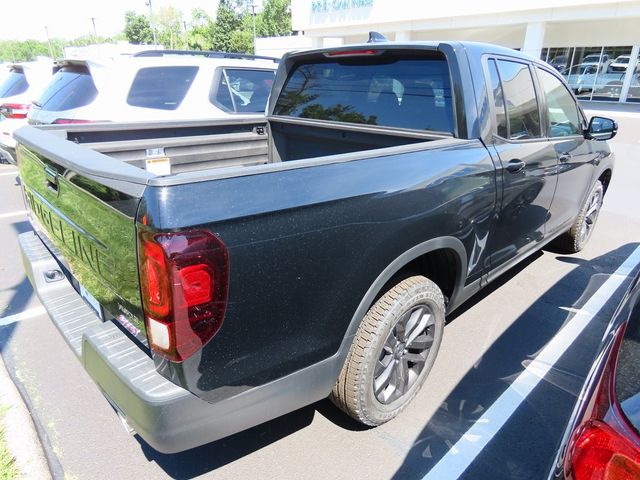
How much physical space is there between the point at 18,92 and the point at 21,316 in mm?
6281

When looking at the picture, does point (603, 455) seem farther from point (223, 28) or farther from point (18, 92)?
point (223, 28)

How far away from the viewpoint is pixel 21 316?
11.7 ft

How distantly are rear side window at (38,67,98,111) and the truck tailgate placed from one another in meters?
2.82

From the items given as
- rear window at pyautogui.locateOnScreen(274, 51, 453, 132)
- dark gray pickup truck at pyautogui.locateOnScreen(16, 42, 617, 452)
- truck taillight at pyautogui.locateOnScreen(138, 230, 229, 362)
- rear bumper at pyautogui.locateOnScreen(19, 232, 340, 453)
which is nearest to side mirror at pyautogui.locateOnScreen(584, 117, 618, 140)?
dark gray pickup truck at pyautogui.locateOnScreen(16, 42, 617, 452)

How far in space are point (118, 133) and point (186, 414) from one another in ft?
7.18

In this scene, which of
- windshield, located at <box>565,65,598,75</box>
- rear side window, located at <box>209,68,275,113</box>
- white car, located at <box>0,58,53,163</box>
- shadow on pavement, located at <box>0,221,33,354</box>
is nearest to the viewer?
shadow on pavement, located at <box>0,221,33,354</box>

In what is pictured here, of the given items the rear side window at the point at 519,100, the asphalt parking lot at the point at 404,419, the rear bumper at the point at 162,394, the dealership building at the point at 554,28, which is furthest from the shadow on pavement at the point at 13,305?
the dealership building at the point at 554,28

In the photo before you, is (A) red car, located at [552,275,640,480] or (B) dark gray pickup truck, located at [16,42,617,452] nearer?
(A) red car, located at [552,275,640,480]

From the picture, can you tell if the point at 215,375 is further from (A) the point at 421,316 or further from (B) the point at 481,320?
(B) the point at 481,320

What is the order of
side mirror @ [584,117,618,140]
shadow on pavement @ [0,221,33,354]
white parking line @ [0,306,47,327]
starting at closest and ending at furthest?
shadow on pavement @ [0,221,33,354], white parking line @ [0,306,47,327], side mirror @ [584,117,618,140]

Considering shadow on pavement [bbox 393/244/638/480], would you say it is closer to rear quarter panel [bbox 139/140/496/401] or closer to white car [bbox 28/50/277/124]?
rear quarter panel [bbox 139/140/496/401]

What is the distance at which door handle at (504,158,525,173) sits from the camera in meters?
2.85

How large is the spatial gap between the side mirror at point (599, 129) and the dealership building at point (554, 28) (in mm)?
18622

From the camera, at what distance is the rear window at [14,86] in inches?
316
